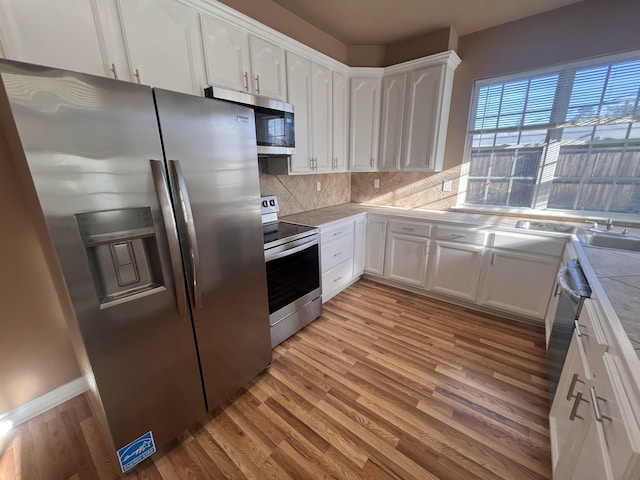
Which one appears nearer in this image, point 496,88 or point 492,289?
point 492,289

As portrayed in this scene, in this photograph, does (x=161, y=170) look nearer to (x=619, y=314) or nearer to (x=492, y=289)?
(x=619, y=314)

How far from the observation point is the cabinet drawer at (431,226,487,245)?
7.95ft

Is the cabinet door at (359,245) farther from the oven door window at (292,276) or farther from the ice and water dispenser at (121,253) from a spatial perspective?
the ice and water dispenser at (121,253)

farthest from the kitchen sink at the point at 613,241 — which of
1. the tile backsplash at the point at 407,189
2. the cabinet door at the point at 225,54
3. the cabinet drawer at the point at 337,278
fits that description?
the cabinet door at the point at 225,54

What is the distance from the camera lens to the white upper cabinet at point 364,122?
2.97 metres

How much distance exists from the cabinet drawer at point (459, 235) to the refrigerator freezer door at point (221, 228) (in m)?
1.84

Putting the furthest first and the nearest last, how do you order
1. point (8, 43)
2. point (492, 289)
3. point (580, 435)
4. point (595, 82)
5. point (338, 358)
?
point (492, 289), point (595, 82), point (338, 358), point (8, 43), point (580, 435)

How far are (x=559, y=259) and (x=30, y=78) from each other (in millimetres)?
3171

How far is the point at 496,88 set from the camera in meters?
2.67

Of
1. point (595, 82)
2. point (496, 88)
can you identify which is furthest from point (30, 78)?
point (595, 82)

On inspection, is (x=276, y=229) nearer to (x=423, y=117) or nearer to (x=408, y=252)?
(x=408, y=252)

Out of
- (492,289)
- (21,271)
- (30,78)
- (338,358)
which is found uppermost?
(30,78)

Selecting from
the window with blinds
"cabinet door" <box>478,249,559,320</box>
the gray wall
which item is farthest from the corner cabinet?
"cabinet door" <box>478,249,559,320</box>

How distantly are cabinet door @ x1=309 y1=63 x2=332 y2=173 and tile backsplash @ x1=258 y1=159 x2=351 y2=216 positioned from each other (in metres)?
0.30
